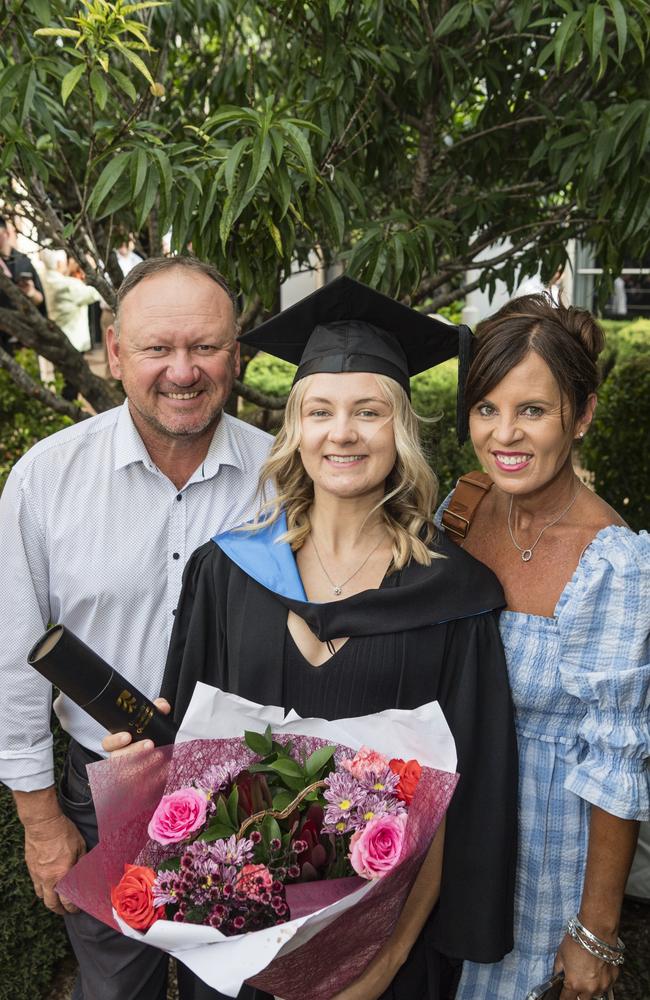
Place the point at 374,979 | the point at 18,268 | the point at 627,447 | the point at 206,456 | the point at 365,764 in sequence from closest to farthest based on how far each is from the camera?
the point at 365,764 → the point at 374,979 → the point at 206,456 → the point at 627,447 → the point at 18,268

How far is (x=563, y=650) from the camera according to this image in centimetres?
209

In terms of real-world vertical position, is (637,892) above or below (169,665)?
below

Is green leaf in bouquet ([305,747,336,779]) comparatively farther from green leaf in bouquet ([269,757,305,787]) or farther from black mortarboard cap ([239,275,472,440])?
black mortarboard cap ([239,275,472,440])

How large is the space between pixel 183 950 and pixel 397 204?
3.41 m

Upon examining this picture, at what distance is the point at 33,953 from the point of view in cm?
312

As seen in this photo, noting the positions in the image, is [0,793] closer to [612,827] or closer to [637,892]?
[612,827]

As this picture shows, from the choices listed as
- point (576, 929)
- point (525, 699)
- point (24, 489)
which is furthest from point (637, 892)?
point (24, 489)

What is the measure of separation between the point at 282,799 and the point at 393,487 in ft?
2.88

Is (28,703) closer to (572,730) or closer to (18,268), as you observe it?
(572,730)

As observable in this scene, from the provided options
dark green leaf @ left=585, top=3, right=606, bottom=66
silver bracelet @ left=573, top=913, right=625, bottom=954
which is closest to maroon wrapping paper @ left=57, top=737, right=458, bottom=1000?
silver bracelet @ left=573, top=913, right=625, bottom=954

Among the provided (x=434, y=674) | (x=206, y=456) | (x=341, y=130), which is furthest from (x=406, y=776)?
(x=341, y=130)

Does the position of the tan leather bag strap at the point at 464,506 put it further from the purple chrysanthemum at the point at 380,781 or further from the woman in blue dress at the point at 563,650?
the purple chrysanthemum at the point at 380,781

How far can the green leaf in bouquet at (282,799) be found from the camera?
1.70 m

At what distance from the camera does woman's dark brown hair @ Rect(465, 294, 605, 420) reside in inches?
84.7
